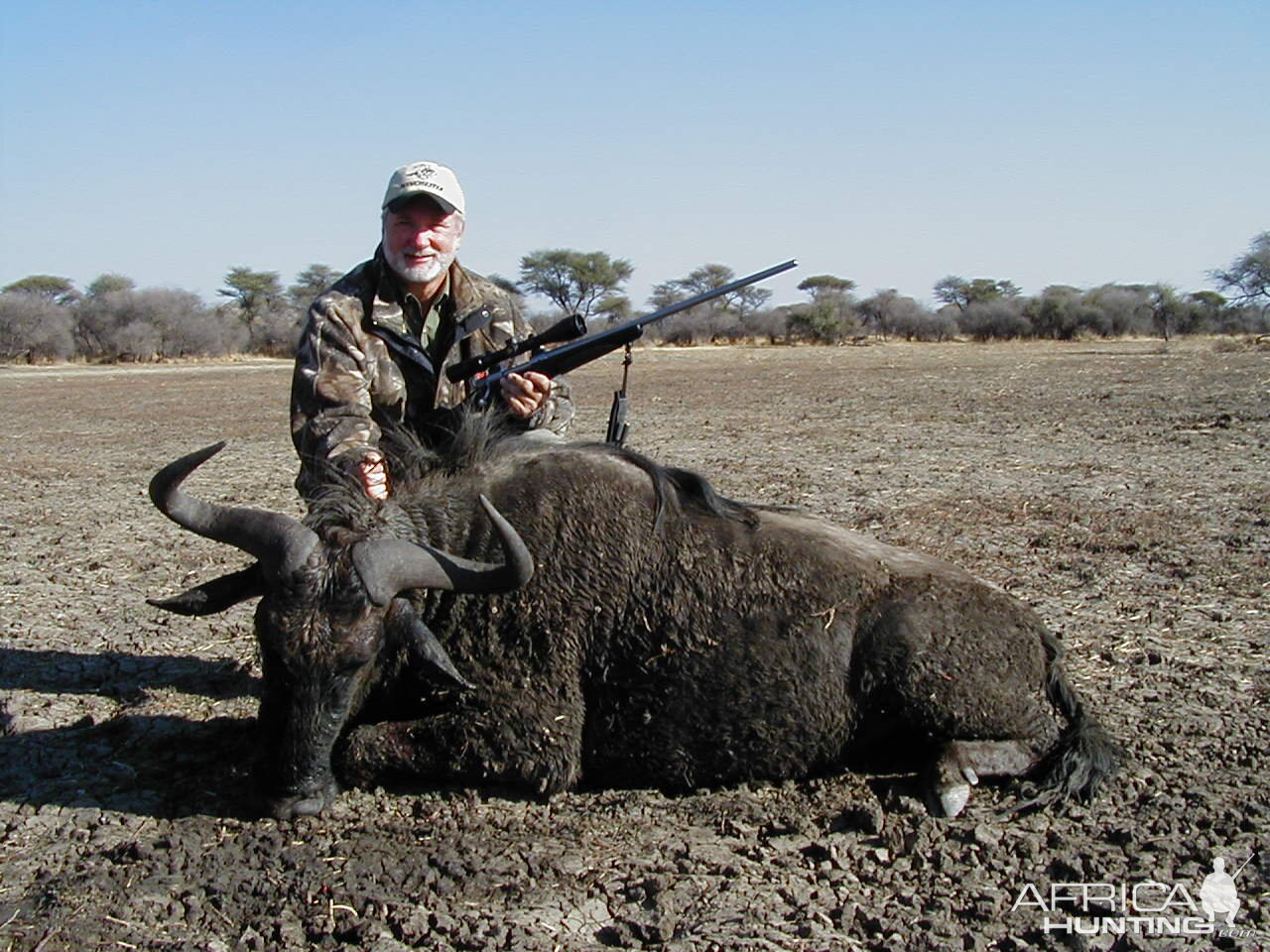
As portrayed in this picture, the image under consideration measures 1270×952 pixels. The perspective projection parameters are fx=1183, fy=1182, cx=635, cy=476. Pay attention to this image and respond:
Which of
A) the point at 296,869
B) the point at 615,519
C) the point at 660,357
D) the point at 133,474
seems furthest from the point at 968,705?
the point at 660,357

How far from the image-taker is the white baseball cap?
5.59 metres

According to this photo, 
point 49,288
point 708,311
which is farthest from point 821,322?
point 49,288

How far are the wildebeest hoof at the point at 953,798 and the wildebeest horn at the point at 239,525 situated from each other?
8.43ft

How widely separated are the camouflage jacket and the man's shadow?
1259mm

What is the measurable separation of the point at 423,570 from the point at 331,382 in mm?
1514

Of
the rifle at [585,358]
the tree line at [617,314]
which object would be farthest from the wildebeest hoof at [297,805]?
the tree line at [617,314]

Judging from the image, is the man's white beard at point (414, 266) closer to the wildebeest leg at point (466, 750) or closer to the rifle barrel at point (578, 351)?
the rifle barrel at point (578, 351)

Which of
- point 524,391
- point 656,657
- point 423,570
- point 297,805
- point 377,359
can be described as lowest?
point 297,805

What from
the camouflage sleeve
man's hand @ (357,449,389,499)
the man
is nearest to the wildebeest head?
man's hand @ (357,449,389,499)

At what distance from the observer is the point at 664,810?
469 centimetres

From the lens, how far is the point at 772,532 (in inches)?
203

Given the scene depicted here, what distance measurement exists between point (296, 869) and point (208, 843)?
418 mm

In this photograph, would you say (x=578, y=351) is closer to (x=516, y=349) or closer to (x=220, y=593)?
(x=516, y=349)
